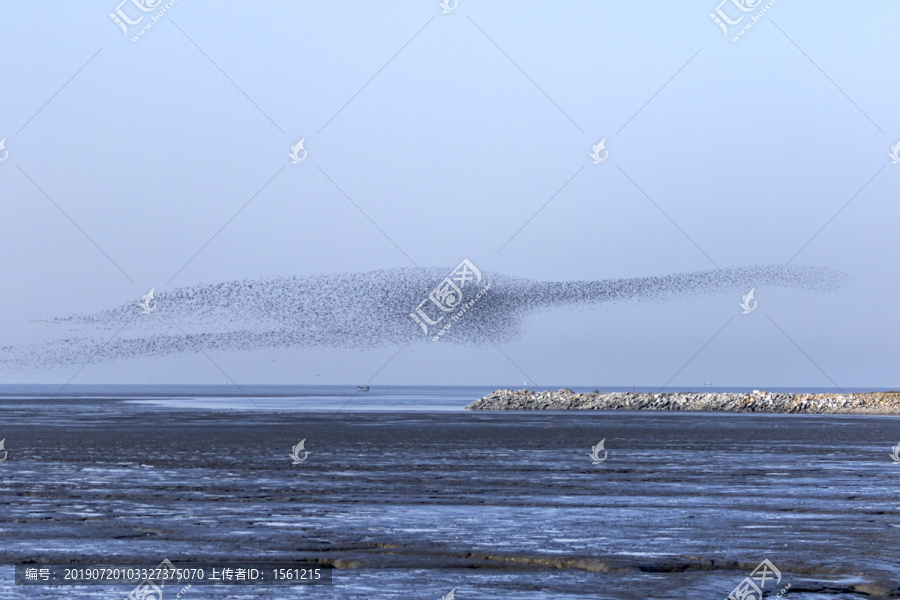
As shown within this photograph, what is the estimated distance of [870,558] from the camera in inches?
533

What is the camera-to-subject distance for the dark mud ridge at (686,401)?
87875 millimetres

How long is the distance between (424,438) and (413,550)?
93.1ft

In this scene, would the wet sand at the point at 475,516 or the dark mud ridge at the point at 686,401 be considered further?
the dark mud ridge at the point at 686,401

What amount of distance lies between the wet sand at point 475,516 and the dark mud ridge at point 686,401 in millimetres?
55184

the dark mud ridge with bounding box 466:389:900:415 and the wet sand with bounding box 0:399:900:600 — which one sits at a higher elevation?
the dark mud ridge with bounding box 466:389:900:415

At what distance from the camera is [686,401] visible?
313ft

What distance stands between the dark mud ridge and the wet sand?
5518 cm

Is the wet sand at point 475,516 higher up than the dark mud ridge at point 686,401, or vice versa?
the dark mud ridge at point 686,401

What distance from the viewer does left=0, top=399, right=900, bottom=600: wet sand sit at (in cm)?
1223

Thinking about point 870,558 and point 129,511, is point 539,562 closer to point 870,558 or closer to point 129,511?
point 870,558

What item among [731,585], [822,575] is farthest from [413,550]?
[822,575]

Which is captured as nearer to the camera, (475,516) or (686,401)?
(475,516)

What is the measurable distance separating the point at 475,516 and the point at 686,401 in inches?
3185

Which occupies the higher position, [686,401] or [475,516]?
[686,401]
